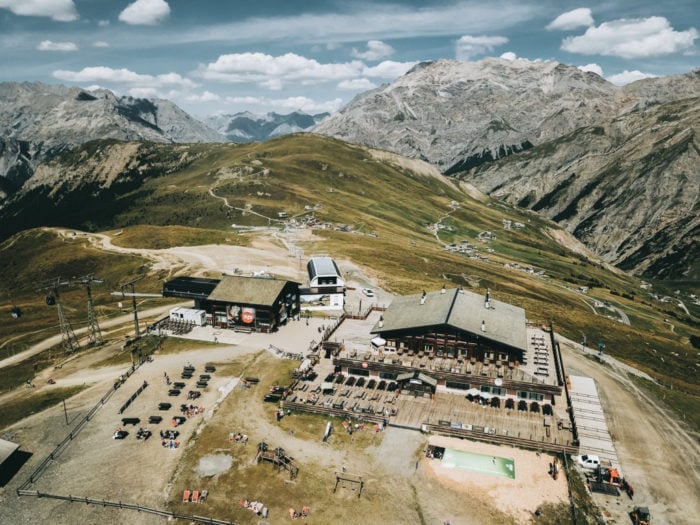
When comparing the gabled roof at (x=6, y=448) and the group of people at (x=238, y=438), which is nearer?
the gabled roof at (x=6, y=448)

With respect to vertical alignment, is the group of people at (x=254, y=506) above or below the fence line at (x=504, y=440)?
below

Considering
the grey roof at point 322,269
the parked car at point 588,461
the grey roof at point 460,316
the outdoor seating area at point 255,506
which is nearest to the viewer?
the outdoor seating area at point 255,506

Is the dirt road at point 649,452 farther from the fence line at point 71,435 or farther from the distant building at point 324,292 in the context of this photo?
the fence line at point 71,435

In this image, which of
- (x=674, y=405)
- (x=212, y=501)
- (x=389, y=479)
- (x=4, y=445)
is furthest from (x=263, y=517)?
(x=674, y=405)

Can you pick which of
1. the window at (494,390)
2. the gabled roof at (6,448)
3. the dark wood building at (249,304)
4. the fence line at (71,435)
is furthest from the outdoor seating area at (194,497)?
the dark wood building at (249,304)

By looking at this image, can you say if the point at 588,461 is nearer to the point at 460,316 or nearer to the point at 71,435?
the point at 460,316

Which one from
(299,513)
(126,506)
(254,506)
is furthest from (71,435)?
(299,513)
